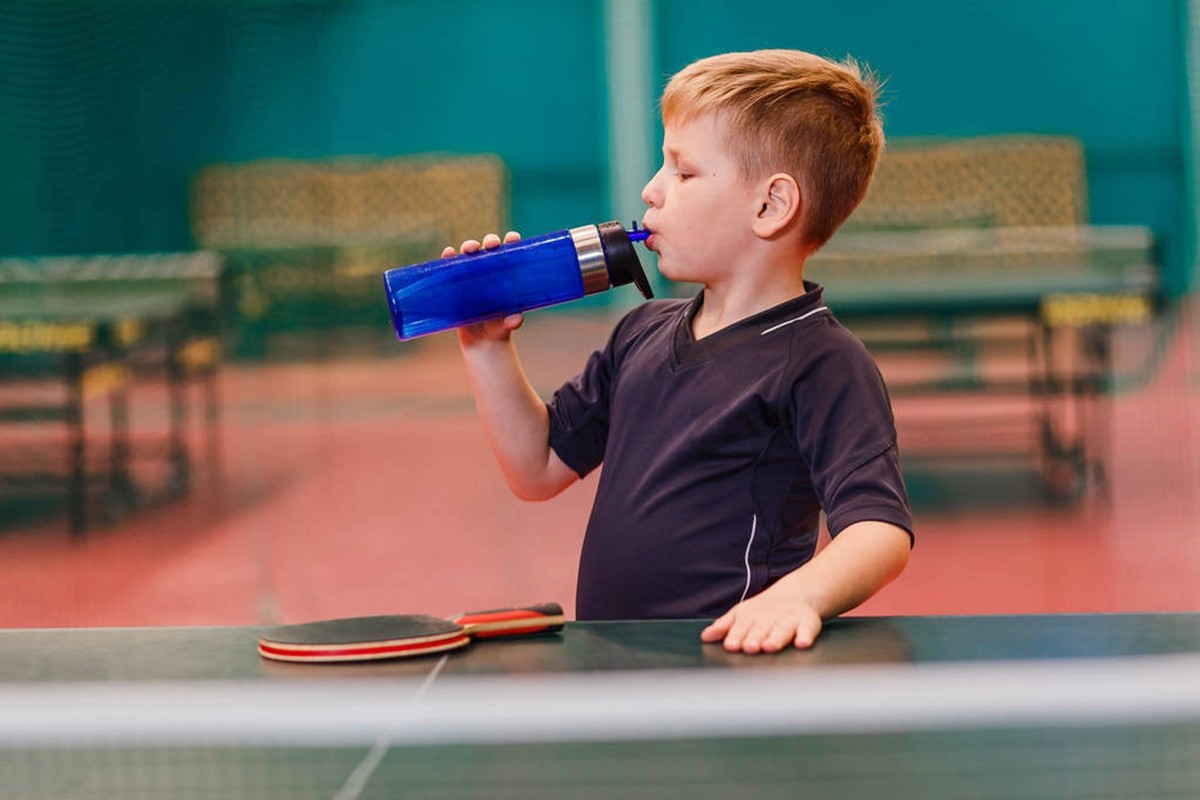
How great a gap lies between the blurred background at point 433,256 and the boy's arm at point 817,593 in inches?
94.8

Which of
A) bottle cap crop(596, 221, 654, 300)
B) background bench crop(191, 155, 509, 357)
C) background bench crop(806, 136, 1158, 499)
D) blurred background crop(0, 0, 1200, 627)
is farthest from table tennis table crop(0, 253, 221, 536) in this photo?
bottle cap crop(596, 221, 654, 300)

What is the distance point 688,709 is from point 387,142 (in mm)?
6262

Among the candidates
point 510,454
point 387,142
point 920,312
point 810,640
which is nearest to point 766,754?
point 810,640

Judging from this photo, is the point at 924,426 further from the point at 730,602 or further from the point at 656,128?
the point at 730,602

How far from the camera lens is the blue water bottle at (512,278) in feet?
3.82

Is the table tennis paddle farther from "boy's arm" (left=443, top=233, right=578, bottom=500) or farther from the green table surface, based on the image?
"boy's arm" (left=443, top=233, right=578, bottom=500)

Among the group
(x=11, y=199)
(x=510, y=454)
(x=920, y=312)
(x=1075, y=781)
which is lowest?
(x=1075, y=781)

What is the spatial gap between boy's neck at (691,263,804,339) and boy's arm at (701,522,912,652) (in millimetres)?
274

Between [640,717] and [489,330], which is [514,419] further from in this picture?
[640,717]

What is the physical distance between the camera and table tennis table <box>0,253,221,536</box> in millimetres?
4480

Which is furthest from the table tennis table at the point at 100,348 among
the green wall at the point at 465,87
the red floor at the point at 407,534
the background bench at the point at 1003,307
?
the background bench at the point at 1003,307

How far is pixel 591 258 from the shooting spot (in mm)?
1170

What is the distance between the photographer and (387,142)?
6859mm

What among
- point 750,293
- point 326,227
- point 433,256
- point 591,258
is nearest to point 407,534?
point 433,256
